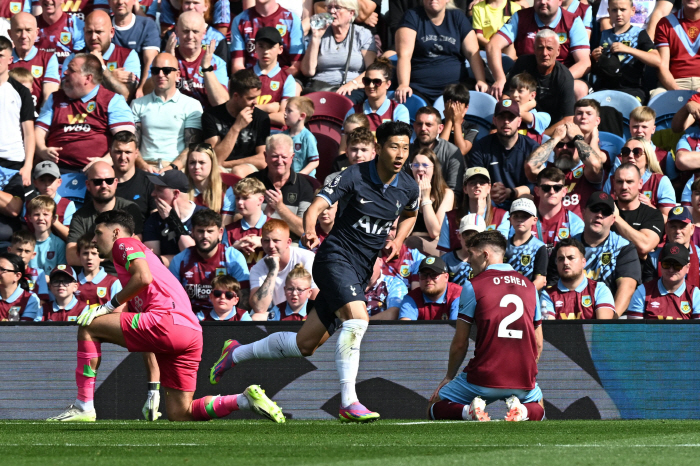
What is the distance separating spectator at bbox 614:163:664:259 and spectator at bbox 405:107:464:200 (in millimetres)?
1748

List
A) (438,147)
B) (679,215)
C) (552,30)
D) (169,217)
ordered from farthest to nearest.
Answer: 1. (552,30)
2. (438,147)
3. (169,217)
4. (679,215)

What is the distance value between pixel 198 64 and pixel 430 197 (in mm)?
3769

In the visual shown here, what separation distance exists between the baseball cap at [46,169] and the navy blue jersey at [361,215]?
4.99 meters

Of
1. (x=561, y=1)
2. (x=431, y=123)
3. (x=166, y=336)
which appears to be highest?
(x=561, y=1)

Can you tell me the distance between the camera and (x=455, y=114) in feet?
39.6

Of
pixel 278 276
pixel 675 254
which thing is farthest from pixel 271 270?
pixel 675 254

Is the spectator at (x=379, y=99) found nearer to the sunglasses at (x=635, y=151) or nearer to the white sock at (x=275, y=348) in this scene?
the sunglasses at (x=635, y=151)

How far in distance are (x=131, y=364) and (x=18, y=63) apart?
18.1 feet

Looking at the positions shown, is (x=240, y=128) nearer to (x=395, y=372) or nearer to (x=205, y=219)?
(x=205, y=219)

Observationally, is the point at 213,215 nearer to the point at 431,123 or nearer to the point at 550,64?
the point at 431,123

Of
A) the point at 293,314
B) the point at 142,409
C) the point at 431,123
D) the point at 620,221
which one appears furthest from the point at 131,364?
the point at 620,221

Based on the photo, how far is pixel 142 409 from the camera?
934 centimetres

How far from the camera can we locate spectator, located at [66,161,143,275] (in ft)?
35.7

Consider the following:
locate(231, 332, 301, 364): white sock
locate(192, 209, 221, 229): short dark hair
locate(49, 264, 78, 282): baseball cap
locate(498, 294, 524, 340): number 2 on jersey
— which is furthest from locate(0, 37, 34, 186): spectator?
locate(498, 294, 524, 340): number 2 on jersey
